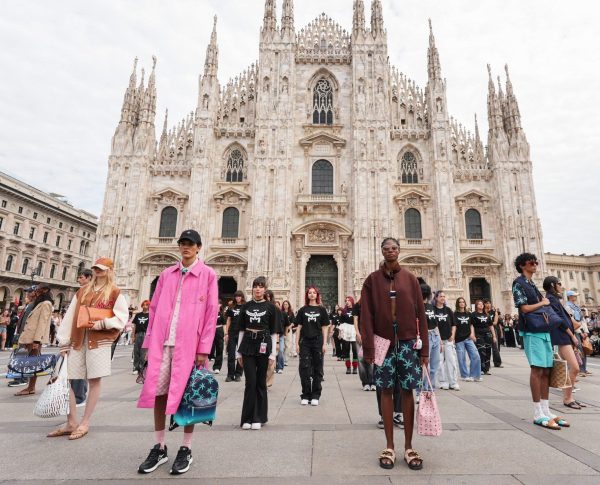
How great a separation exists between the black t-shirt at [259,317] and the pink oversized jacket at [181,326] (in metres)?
1.70

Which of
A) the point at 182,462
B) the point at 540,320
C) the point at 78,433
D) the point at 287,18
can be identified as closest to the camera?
the point at 182,462

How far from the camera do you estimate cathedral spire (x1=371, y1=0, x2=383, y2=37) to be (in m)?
28.0

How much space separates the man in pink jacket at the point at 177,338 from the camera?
324 centimetres

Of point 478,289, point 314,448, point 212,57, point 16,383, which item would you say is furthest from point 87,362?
point 212,57

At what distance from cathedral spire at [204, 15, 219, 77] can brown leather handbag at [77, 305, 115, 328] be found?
26.6 m

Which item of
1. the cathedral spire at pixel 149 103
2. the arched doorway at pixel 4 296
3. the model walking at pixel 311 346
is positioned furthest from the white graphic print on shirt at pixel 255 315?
the arched doorway at pixel 4 296

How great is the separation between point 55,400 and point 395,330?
12.3 ft

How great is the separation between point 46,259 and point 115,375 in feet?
134

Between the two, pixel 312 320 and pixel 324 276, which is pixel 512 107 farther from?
pixel 312 320

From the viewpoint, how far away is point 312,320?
6.75 meters

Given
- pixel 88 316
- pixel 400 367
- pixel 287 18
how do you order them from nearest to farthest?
pixel 400 367 < pixel 88 316 < pixel 287 18

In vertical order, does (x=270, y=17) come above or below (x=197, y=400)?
above

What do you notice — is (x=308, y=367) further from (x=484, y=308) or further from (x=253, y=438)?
(x=484, y=308)

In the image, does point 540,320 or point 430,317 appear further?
point 430,317
